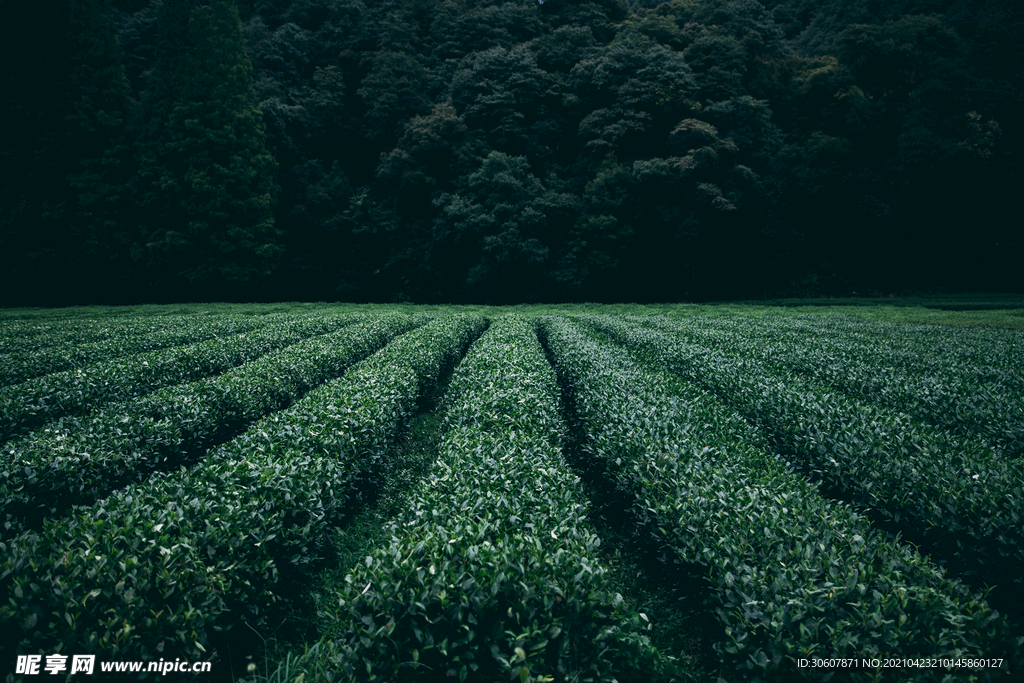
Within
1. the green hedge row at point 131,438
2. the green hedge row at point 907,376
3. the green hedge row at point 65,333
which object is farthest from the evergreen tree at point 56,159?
the green hedge row at point 907,376

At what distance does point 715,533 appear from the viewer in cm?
344

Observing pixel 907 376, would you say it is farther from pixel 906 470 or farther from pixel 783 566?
pixel 783 566

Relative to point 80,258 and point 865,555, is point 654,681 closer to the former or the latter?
point 865,555

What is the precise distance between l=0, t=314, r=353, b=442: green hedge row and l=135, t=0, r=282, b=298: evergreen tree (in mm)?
25618

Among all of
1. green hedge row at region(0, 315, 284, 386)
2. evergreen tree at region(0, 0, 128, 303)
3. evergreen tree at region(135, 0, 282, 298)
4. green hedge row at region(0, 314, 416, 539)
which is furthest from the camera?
evergreen tree at region(135, 0, 282, 298)

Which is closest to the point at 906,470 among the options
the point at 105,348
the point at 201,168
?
the point at 105,348

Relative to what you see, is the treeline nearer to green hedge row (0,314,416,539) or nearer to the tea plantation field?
green hedge row (0,314,416,539)

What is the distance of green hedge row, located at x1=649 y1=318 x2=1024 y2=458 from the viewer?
6.53 metres

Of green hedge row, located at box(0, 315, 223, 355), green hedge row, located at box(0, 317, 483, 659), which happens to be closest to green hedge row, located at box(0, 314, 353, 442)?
green hedge row, located at box(0, 317, 483, 659)

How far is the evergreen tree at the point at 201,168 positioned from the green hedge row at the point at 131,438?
1190 inches

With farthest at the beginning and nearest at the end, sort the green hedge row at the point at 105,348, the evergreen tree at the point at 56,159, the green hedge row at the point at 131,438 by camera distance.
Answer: the evergreen tree at the point at 56,159
the green hedge row at the point at 105,348
the green hedge row at the point at 131,438

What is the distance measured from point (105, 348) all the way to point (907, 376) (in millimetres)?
19218

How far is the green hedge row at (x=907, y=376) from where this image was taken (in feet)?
21.4

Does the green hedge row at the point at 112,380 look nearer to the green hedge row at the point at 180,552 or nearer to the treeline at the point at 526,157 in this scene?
the green hedge row at the point at 180,552
